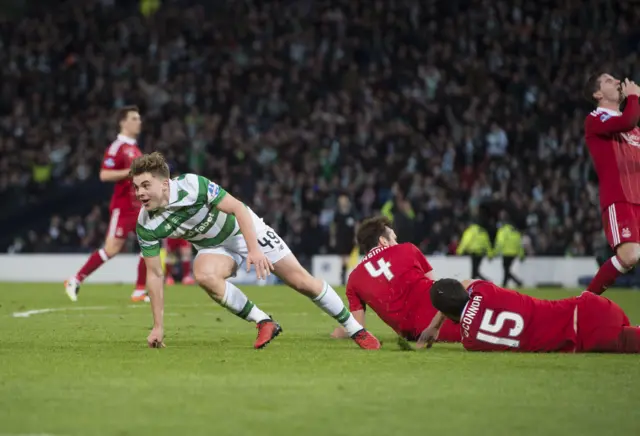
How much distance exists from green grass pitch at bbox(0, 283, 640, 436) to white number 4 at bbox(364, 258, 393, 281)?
56 centimetres

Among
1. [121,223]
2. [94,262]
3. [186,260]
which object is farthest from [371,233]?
[186,260]

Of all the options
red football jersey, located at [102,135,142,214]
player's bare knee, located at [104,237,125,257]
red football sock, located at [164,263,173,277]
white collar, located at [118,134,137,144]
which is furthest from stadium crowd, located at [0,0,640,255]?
white collar, located at [118,134,137,144]

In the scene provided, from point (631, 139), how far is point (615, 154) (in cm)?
21

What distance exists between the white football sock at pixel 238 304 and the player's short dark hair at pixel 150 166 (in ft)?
3.46

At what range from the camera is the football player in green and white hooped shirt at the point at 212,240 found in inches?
331

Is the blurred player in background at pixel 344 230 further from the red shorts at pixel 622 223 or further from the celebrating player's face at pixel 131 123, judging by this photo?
the red shorts at pixel 622 223

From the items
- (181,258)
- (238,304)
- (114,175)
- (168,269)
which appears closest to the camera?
(238,304)

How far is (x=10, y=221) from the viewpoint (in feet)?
89.1

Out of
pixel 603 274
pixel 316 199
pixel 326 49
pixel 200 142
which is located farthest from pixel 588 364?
pixel 326 49

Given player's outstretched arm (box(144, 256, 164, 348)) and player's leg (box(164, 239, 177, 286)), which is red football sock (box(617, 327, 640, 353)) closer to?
player's outstretched arm (box(144, 256, 164, 348))

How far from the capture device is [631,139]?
33.2 feet

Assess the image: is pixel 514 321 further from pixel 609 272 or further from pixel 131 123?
pixel 131 123

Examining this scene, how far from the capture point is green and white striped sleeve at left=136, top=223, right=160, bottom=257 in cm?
863

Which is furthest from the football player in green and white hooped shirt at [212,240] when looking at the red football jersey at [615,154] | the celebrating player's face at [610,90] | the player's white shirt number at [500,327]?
the celebrating player's face at [610,90]
